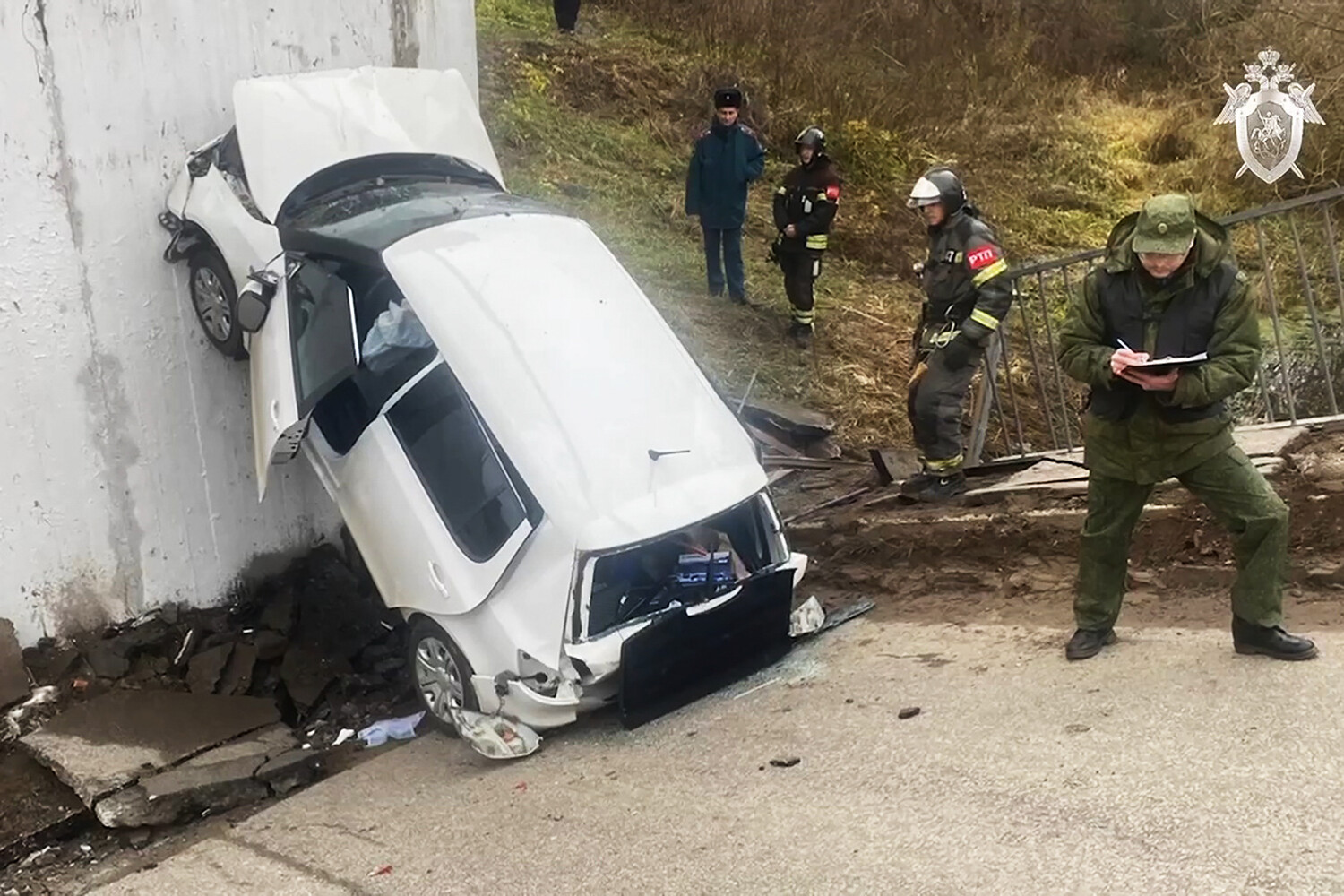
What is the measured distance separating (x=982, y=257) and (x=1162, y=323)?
2.21 meters

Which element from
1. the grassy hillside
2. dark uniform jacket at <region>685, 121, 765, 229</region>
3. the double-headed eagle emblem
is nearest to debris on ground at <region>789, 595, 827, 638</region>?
the double-headed eagle emblem

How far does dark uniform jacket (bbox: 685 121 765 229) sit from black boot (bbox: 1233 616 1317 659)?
682 cm

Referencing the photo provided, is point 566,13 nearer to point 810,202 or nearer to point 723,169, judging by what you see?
point 723,169

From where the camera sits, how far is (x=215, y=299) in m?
5.75

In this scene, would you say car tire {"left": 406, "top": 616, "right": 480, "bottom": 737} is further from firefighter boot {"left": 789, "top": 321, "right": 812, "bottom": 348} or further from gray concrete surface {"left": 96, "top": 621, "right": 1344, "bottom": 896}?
firefighter boot {"left": 789, "top": 321, "right": 812, "bottom": 348}

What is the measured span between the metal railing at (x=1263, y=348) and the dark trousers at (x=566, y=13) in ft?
23.2

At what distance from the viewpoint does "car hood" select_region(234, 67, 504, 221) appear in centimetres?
554

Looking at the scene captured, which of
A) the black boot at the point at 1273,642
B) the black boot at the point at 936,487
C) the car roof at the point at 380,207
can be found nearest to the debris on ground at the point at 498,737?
the car roof at the point at 380,207

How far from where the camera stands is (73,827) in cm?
472

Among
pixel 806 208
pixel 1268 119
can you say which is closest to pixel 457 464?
pixel 1268 119

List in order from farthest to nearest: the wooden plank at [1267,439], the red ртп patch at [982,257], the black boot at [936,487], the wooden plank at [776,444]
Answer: the wooden plank at [776,444], the black boot at [936,487], the red ртп patch at [982,257], the wooden plank at [1267,439]

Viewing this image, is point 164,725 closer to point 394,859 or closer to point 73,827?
point 73,827

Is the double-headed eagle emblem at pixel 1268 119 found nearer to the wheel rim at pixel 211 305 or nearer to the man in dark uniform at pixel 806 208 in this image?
the man in dark uniform at pixel 806 208

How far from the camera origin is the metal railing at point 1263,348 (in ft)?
21.5
